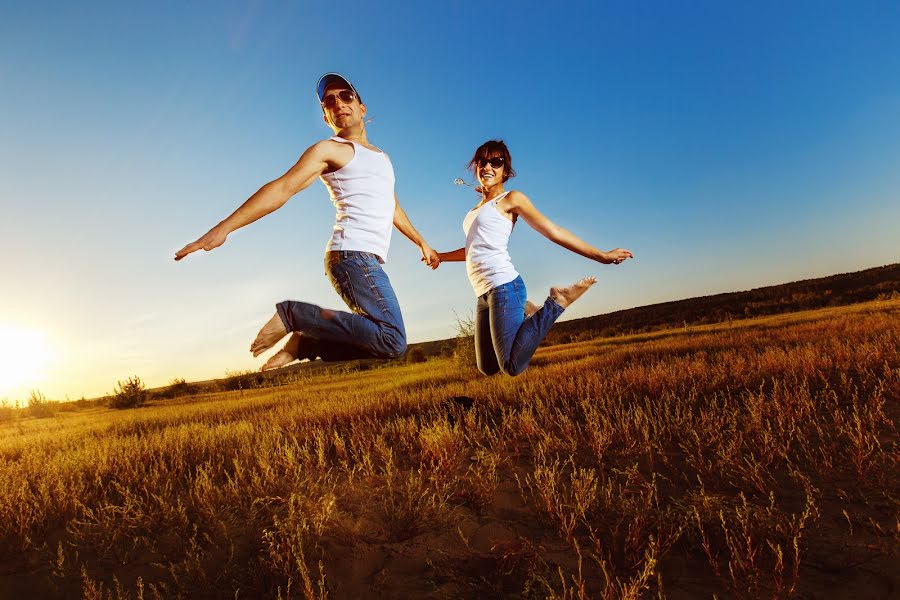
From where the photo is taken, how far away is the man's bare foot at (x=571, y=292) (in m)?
4.33

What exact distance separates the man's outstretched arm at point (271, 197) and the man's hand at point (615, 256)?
2.35 metres

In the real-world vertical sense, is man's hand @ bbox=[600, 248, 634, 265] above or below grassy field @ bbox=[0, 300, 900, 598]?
above

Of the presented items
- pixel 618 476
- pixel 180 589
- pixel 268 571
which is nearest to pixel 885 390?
pixel 618 476

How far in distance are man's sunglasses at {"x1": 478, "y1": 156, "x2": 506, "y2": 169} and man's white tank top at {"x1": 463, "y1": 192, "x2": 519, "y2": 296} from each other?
34 cm

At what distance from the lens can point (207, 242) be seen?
2643mm

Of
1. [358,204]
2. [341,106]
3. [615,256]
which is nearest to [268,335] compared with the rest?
[358,204]

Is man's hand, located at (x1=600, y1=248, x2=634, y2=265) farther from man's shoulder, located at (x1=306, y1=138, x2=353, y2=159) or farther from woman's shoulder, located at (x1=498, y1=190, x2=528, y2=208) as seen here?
man's shoulder, located at (x1=306, y1=138, x2=353, y2=159)

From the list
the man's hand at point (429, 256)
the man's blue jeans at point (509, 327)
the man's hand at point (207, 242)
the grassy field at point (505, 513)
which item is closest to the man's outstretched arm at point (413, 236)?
the man's hand at point (429, 256)

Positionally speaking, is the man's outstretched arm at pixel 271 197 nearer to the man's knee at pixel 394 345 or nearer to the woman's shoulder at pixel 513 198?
the man's knee at pixel 394 345

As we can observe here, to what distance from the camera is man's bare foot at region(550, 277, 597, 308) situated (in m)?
4.33

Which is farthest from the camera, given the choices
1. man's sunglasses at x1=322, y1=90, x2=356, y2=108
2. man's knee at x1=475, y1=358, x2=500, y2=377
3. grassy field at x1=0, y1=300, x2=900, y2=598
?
man's knee at x1=475, y1=358, x2=500, y2=377

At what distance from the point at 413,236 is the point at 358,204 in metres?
1.19

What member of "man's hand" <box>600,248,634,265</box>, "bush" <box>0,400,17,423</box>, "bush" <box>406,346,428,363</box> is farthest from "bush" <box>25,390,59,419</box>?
"man's hand" <box>600,248,634,265</box>

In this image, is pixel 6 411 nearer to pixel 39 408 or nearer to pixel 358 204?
pixel 39 408
